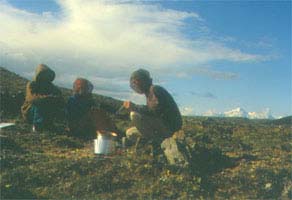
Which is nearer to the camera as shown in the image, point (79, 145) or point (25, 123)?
point (79, 145)

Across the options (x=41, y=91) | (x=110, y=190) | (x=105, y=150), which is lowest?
(x=110, y=190)

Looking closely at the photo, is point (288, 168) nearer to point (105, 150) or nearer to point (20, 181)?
point (105, 150)

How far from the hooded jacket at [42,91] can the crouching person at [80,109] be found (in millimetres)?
788

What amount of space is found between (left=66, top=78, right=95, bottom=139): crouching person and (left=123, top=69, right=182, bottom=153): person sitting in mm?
3004

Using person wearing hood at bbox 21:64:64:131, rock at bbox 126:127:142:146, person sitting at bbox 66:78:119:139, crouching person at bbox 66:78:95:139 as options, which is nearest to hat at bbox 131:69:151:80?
rock at bbox 126:127:142:146

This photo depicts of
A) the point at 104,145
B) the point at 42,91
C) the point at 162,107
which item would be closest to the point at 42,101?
the point at 42,91

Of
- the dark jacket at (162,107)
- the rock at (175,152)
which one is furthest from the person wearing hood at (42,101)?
the rock at (175,152)

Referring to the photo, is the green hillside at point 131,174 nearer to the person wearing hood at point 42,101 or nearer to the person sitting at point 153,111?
the person sitting at point 153,111

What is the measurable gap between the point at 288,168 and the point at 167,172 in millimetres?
3093

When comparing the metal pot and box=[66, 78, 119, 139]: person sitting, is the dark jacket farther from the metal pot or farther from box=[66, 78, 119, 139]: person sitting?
box=[66, 78, 119, 139]: person sitting

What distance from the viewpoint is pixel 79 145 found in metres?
15.9

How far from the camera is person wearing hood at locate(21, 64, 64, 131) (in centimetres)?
1734

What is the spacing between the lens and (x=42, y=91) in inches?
711

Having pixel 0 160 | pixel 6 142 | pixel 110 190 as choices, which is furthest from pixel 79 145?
pixel 110 190
